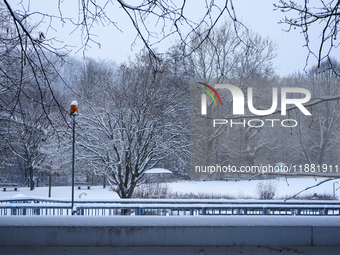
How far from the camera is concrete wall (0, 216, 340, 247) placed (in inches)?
129

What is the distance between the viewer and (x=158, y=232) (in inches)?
131

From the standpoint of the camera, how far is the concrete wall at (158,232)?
3.28 m

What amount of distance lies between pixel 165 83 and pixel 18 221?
1287 centimetres

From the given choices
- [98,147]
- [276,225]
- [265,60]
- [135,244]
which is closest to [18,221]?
[135,244]

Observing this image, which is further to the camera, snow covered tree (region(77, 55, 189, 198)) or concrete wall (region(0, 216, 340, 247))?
snow covered tree (region(77, 55, 189, 198))

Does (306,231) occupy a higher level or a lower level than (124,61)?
lower

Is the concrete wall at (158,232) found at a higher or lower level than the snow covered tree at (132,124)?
lower

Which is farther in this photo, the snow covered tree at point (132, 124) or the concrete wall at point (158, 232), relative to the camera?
the snow covered tree at point (132, 124)

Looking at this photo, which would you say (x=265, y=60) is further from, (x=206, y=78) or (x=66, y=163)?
(x=66, y=163)

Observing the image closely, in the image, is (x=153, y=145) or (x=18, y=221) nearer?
(x=18, y=221)

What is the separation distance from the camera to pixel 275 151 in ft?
87.5

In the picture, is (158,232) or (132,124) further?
(132,124)

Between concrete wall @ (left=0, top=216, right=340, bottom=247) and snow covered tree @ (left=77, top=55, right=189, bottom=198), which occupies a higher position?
snow covered tree @ (left=77, top=55, right=189, bottom=198)

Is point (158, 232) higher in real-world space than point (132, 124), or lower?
lower
